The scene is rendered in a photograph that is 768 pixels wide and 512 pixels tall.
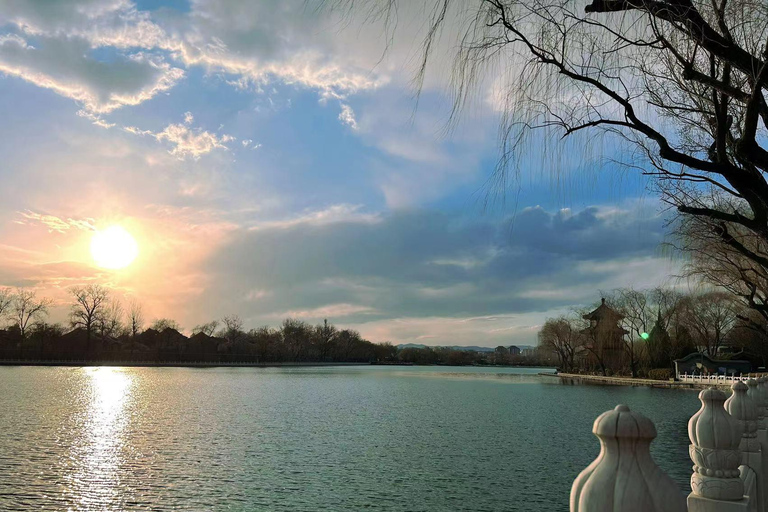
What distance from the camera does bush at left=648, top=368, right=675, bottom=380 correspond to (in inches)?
2370

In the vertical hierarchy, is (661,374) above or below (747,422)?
below

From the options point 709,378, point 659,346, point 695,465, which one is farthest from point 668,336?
point 695,465

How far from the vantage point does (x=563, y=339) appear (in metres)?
81.6

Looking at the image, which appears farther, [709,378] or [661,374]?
[661,374]

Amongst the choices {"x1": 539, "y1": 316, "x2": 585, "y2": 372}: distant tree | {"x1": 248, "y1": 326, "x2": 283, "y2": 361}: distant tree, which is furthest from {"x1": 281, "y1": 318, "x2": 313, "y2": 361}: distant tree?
{"x1": 539, "y1": 316, "x2": 585, "y2": 372}: distant tree

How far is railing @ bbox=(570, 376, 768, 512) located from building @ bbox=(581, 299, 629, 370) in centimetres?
Result: 6373

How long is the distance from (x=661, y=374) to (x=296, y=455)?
2148 inches

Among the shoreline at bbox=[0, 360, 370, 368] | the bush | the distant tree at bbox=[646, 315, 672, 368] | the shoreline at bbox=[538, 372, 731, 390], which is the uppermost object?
the distant tree at bbox=[646, 315, 672, 368]

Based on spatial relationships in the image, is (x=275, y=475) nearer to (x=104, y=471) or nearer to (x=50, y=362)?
(x=104, y=471)

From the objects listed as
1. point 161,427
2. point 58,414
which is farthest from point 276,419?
point 58,414

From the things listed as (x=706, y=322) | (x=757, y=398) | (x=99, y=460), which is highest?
(x=706, y=322)

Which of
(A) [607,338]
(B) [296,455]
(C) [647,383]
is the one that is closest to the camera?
(B) [296,455]

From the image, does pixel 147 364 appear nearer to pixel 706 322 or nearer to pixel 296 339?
pixel 296 339

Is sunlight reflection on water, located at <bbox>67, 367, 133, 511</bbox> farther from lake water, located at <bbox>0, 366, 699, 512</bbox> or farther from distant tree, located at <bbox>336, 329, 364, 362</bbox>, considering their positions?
distant tree, located at <bbox>336, 329, 364, 362</bbox>
